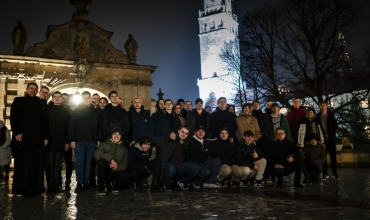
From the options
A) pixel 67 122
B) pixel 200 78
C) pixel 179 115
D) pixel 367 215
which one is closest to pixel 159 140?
pixel 179 115

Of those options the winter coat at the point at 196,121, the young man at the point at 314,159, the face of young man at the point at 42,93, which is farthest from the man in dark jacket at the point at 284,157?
the face of young man at the point at 42,93

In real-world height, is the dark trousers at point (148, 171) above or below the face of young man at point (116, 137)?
below

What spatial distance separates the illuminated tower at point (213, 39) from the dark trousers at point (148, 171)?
81311mm

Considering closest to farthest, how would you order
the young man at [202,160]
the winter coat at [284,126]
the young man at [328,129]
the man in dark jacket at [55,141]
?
the man in dark jacket at [55,141] → the young man at [202,160] → the winter coat at [284,126] → the young man at [328,129]

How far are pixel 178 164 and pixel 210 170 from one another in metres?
0.79

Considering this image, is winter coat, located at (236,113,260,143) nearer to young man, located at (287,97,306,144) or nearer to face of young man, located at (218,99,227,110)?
face of young man, located at (218,99,227,110)

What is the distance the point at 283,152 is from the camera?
31.8 feet

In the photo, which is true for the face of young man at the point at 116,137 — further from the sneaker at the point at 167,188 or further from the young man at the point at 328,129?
the young man at the point at 328,129

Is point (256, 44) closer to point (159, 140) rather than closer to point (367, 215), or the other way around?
point (159, 140)

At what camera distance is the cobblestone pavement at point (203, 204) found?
18.6ft

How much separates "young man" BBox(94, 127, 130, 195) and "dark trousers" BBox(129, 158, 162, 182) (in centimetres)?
16

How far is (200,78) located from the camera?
9606 cm

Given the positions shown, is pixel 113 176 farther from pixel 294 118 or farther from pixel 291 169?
pixel 294 118


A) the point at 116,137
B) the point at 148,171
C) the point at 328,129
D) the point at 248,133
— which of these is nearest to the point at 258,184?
the point at 248,133
